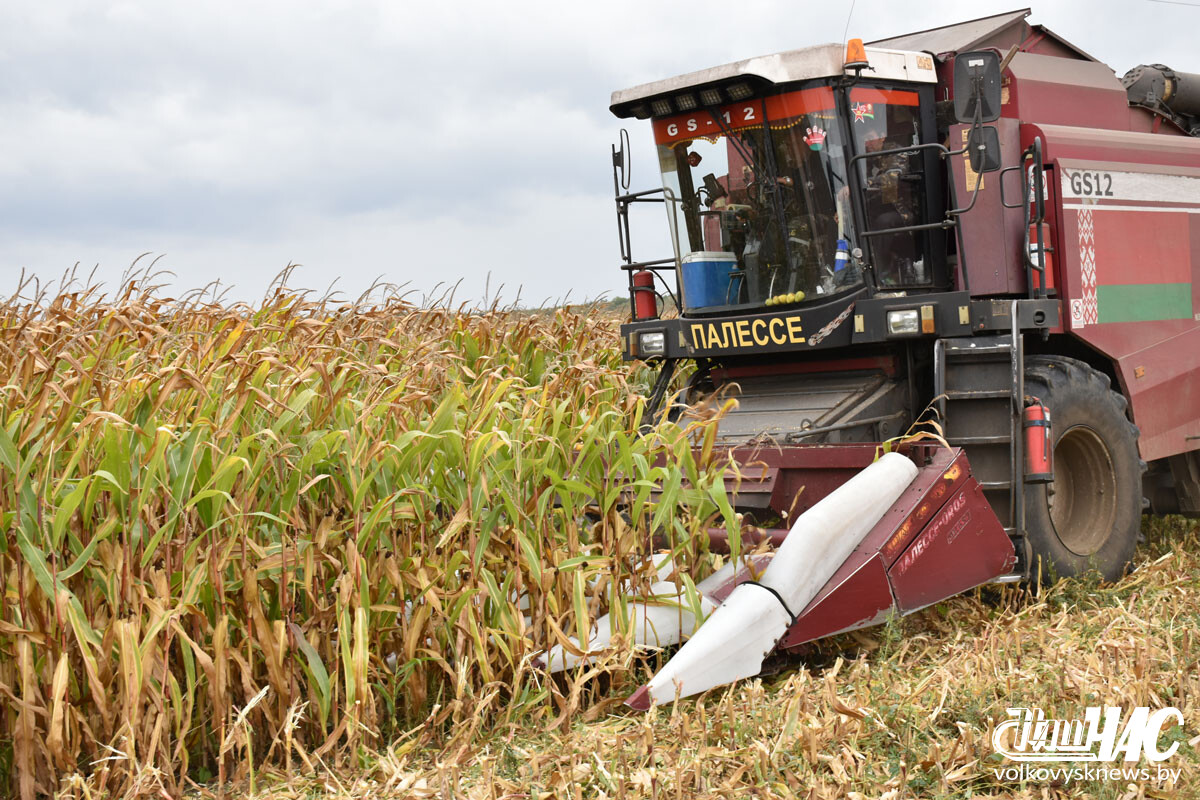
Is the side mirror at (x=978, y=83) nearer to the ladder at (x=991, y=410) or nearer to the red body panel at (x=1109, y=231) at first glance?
the red body panel at (x=1109, y=231)

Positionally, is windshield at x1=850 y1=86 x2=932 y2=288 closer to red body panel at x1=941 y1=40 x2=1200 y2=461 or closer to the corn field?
red body panel at x1=941 y1=40 x2=1200 y2=461

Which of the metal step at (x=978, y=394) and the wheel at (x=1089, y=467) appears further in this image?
the wheel at (x=1089, y=467)

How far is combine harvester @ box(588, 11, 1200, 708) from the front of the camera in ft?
14.7

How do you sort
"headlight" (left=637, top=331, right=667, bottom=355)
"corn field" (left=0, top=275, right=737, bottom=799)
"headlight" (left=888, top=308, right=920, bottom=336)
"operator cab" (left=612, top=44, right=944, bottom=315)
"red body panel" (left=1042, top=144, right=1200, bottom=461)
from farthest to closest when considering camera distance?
"headlight" (left=637, top=331, right=667, bottom=355)
"red body panel" (left=1042, top=144, right=1200, bottom=461)
"operator cab" (left=612, top=44, right=944, bottom=315)
"headlight" (left=888, top=308, right=920, bottom=336)
"corn field" (left=0, top=275, right=737, bottom=799)

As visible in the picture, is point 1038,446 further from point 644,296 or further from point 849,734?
point 644,296

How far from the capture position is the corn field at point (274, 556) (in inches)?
108

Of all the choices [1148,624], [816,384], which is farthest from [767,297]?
[1148,624]

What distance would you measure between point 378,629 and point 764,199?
276cm

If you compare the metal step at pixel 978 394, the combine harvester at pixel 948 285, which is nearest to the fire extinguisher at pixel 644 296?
the combine harvester at pixel 948 285

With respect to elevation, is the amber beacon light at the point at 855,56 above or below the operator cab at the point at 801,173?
above

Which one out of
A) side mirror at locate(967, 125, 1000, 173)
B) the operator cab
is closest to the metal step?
the operator cab

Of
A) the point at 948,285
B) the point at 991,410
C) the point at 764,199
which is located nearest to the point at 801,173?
the point at 764,199

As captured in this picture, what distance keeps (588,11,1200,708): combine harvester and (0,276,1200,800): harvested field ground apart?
0.74 metres

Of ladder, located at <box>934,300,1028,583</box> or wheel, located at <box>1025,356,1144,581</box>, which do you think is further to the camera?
wheel, located at <box>1025,356,1144,581</box>
